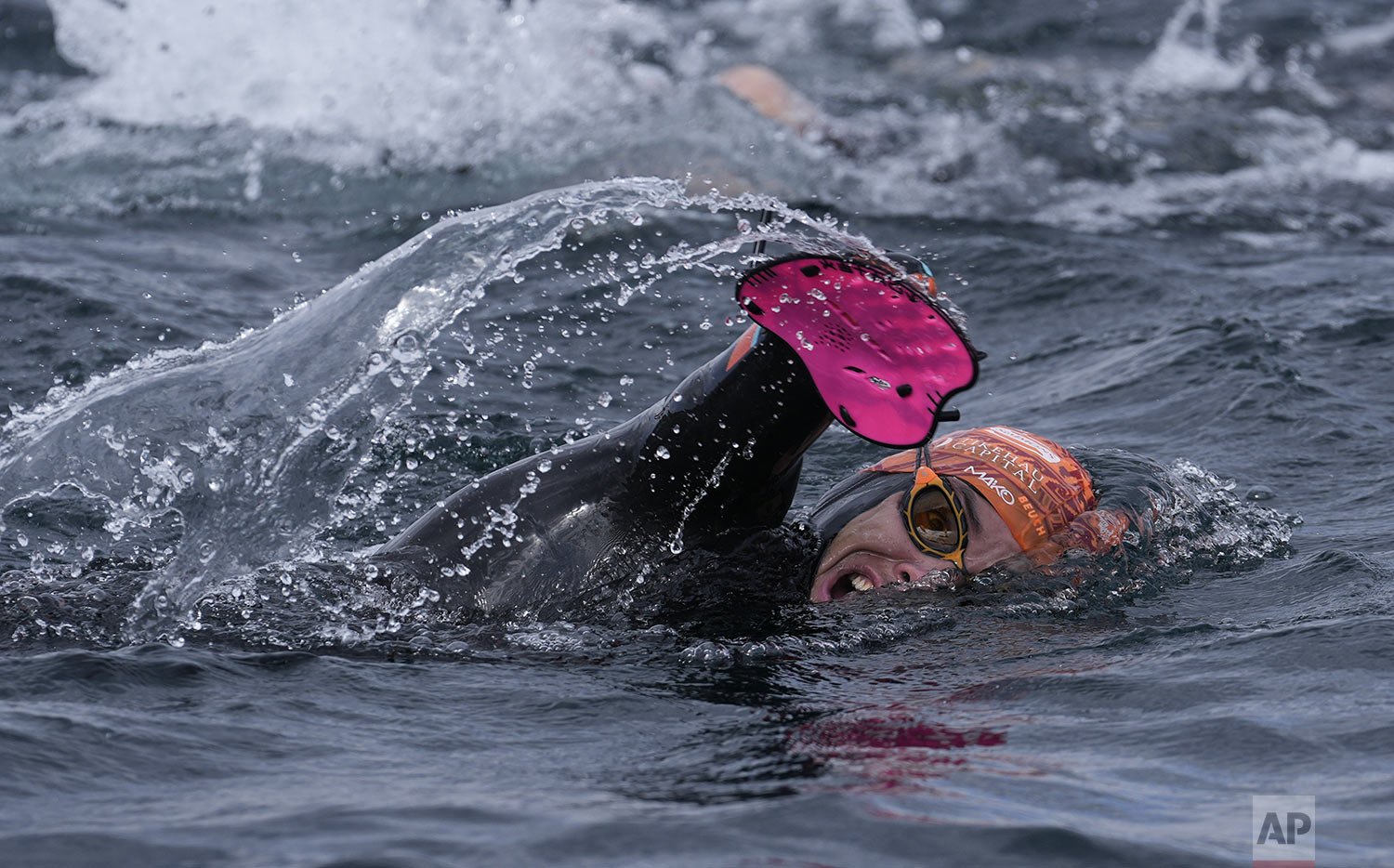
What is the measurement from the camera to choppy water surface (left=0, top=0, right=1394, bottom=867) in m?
3.20

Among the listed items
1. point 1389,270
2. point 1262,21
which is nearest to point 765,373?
point 1389,270

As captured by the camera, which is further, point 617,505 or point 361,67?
point 361,67

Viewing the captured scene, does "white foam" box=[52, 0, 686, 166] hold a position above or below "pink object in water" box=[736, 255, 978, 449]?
above

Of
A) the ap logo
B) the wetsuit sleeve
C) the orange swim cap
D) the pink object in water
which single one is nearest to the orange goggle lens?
the orange swim cap

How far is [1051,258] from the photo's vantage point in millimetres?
9008

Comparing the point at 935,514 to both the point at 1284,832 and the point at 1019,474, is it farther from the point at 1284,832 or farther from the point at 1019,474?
the point at 1284,832

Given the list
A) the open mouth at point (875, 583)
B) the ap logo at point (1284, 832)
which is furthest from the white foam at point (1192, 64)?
the ap logo at point (1284, 832)

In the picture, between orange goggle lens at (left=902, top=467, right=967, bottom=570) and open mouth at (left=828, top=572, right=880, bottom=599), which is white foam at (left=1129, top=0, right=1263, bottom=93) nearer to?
orange goggle lens at (left=902, top=467, right=967, bottom=570)

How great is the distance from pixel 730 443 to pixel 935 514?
2.40ft

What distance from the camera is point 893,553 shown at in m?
4.45

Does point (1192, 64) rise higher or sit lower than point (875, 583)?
higher

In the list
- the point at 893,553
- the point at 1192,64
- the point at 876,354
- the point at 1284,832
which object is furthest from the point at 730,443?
the point at 1192,64

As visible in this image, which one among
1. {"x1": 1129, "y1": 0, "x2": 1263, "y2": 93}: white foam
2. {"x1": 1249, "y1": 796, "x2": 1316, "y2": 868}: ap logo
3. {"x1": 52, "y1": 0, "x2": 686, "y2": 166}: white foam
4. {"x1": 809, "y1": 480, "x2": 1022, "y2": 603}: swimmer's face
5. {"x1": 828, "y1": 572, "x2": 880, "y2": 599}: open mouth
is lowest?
{"x1": 1249, "y1": 796, "x2": 1316, "y2": 868}: ap logo

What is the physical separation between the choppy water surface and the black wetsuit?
0.36 ft
